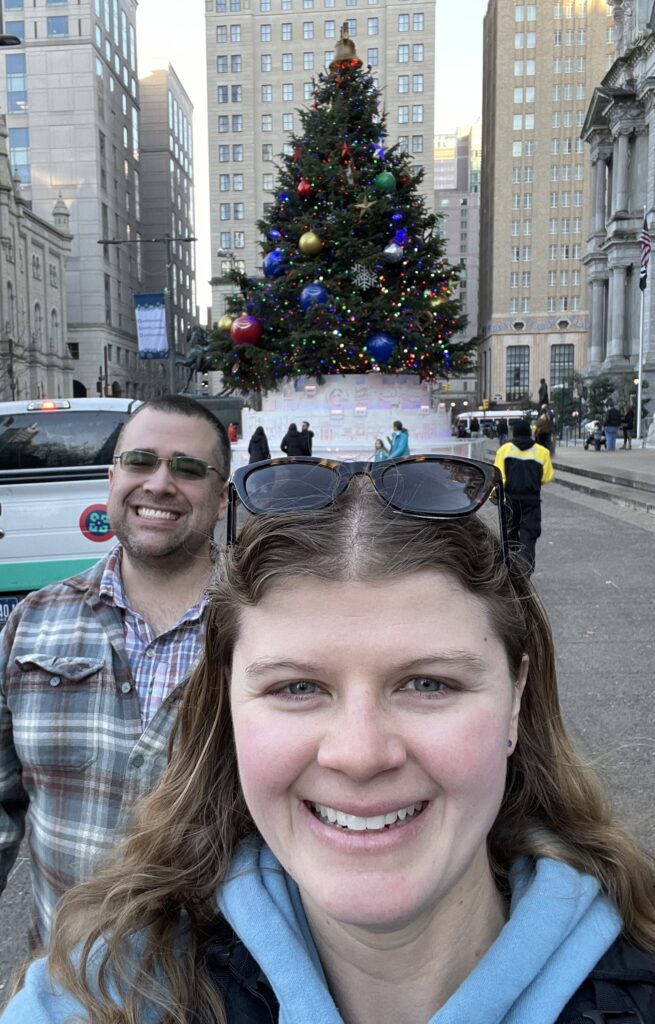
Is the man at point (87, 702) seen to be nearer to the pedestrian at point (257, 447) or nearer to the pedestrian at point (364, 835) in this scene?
the pedestrian at point (364, 835)

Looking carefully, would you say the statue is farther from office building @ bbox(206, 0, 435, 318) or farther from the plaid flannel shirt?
office building @ bbox(206, 0, 435, 318)

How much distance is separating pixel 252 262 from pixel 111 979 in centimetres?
8862

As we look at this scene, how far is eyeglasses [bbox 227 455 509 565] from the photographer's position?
1.28 metres

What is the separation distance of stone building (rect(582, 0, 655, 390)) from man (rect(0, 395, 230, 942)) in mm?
45296

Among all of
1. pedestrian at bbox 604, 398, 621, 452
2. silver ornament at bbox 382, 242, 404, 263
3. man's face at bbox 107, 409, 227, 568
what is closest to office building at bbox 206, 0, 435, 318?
pedestrian at bbox 604, 398, 621, 452

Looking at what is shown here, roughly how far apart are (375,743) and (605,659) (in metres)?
5.49

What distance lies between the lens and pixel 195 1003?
123 centimetres

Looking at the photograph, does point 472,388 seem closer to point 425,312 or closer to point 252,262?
point 252,262

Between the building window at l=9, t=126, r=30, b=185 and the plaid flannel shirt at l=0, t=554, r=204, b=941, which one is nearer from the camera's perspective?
the plaid flannel shirt at l=0, t=554, r=204, b=941

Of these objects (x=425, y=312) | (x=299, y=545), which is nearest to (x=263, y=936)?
(x=299, y=545)

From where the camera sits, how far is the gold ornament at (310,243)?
19594 millimetres

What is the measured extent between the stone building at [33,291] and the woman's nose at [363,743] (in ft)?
161

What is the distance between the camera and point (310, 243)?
64.4 feet

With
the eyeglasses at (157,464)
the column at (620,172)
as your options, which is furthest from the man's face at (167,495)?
the column at (620,172)
